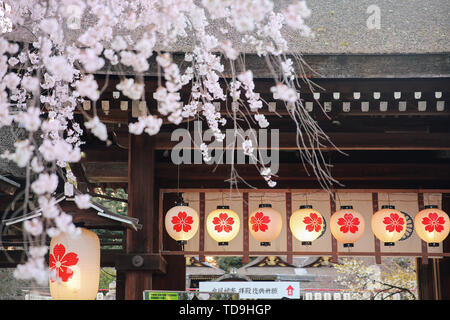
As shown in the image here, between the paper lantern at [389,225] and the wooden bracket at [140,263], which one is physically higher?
the paper lantern at [389,225]

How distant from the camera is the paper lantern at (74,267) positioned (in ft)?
18.6

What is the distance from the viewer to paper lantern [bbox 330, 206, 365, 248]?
7.51 metres

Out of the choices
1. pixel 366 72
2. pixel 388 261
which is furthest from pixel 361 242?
pixel 388 261

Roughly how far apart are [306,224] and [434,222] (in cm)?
159

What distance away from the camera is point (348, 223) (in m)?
7.53

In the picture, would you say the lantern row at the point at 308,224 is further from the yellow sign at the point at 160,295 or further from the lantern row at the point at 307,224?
the yellow sign at the point at 160,295

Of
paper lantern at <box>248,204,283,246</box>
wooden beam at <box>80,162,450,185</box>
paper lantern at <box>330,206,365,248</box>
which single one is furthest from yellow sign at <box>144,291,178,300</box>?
paper lantern at <box>330,206,365,248</box>

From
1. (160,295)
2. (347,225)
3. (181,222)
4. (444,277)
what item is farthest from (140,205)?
(444,277)

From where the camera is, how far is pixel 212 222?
24.9 ft

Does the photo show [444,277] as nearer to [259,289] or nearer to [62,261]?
[259,289]

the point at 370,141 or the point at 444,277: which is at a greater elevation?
the point at 370,141

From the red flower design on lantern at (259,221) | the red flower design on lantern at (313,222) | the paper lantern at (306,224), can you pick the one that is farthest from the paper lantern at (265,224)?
the red flower design on lantern at (313,222)

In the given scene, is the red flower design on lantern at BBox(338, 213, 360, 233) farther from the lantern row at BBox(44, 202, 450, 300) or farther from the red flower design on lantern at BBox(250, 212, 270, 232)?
the red flower design on lantern at BBox(250, 212, 270, 232)

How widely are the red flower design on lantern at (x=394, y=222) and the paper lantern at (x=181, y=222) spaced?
2.38 meters
